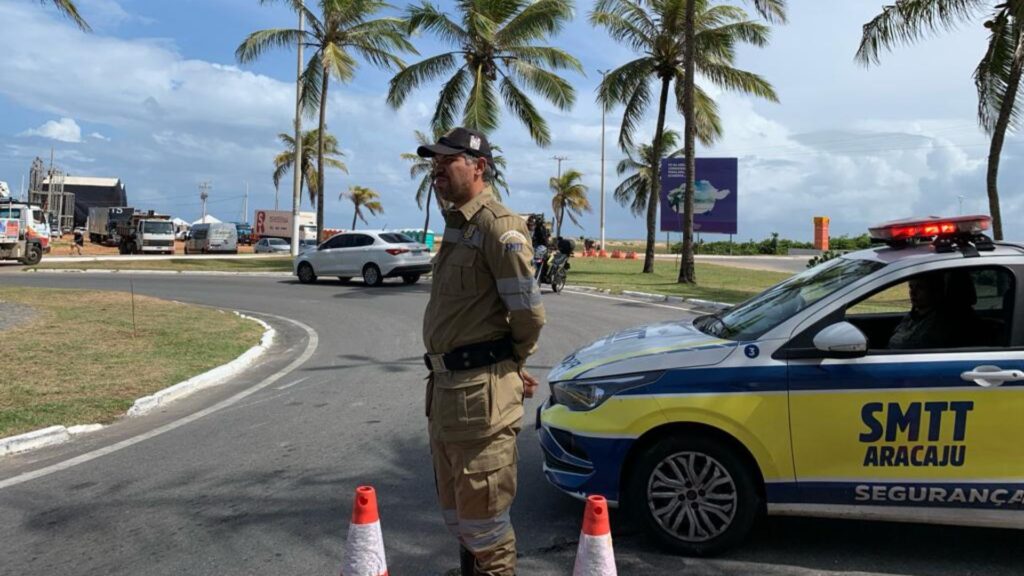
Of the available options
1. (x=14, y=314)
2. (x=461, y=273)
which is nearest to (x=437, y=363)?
(x=461, y=273)

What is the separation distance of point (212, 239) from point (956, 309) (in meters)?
48.2

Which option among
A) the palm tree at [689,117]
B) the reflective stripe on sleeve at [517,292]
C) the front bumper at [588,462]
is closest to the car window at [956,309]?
the front bumper at [588,462]

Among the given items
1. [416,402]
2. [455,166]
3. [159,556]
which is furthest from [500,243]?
[416,402]

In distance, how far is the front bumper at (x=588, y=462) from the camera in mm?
3740

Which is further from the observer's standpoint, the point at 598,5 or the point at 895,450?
the point at 598,5

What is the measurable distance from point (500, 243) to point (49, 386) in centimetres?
669

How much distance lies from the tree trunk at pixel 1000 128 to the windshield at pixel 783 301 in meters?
13.0

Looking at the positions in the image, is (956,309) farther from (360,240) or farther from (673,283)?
(360,240)

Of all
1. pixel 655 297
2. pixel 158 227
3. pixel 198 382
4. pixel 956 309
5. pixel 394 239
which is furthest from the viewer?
pixel 158 227

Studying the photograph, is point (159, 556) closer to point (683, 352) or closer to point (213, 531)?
point (213, 531)

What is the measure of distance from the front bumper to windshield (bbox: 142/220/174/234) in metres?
45.8

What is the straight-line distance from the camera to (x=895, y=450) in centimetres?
354

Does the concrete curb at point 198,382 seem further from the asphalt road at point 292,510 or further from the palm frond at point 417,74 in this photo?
the palm frond at point 417,74

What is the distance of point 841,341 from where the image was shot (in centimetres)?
354
